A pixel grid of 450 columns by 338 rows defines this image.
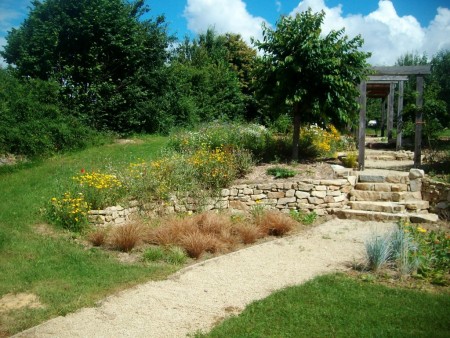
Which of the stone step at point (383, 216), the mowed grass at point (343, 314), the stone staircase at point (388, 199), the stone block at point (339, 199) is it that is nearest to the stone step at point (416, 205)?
the stone staircase at point (388, 199)

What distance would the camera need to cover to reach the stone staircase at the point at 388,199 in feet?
27.1

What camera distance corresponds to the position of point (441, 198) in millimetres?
8703

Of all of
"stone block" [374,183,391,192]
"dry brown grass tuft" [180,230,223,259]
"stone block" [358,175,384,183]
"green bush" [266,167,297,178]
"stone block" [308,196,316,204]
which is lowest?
"dry brown grass tuft" [180,230,223,259]

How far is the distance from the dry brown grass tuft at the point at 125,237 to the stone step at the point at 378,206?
16.0 feet

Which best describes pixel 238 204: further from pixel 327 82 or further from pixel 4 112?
pixel 4 112

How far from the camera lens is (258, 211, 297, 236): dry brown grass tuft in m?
7.50

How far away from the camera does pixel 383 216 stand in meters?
8.24

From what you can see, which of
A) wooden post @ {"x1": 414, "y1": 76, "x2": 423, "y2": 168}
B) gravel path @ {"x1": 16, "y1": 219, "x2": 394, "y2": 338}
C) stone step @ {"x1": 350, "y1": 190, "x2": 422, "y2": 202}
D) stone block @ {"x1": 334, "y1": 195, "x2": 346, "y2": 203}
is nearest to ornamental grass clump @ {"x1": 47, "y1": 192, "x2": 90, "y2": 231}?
gravel path @ {"x1": 16, "y1": 219, "x2": 394, "y2": 338}

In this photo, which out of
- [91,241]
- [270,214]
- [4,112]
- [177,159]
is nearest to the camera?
[91,241]

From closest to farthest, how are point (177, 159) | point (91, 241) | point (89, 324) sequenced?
point (89, 324), point (91, 241), point (177, 159)

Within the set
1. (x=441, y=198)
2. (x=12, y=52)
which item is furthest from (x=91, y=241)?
(x=12, y=52)

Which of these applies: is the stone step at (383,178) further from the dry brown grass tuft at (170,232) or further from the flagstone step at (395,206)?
the dry brown grass tuft at (170,232)

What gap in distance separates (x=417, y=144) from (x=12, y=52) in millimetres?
14603

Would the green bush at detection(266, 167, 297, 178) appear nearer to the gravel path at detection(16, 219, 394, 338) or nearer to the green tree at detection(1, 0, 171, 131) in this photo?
Answer: the gravel path at detection(16, 219, 394, 338)
